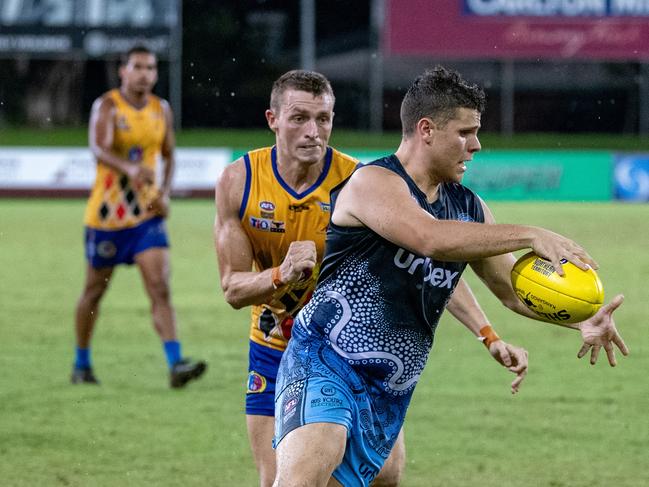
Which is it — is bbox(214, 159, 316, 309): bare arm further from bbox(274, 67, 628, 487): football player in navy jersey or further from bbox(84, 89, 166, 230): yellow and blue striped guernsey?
bbox(84, 89, 166, 230): yellow and blue striped guernsey

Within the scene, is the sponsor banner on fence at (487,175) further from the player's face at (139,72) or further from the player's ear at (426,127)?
the player's ear at (426,127)

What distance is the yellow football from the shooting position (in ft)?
15.4

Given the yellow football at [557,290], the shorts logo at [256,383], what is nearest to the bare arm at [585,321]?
the yellow football at [557,290]

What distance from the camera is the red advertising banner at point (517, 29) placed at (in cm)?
3341

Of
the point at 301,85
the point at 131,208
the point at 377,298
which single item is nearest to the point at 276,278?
the point at 377,298

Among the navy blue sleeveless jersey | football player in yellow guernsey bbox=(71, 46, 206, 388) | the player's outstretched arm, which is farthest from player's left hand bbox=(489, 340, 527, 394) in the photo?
football player in yellow guernsey bbox=(71, 46, 206, 388)

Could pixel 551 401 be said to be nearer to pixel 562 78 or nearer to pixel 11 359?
pixel 11 359

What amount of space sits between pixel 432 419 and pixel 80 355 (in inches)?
113

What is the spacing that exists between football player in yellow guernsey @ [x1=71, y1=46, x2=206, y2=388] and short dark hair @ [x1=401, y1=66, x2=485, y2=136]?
495 centimetres

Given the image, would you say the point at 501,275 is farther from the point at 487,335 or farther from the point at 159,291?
the point at 159,291

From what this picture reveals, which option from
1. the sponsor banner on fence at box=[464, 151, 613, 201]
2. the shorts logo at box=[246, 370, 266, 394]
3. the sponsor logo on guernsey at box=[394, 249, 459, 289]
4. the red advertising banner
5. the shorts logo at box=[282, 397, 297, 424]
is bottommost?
the sponsor banner on fence at box=[464, 151, 613, 201]

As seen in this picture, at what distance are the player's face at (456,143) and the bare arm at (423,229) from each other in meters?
0.20

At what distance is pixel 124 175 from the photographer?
33.5 feet

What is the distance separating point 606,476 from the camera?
7023 mm
